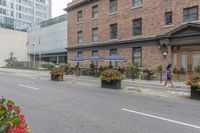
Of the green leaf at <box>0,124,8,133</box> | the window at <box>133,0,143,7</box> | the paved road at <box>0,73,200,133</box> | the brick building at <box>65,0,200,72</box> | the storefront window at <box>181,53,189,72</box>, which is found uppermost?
the window at <box>133,0,143,7</box>

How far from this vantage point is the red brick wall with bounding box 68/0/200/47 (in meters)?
21.1

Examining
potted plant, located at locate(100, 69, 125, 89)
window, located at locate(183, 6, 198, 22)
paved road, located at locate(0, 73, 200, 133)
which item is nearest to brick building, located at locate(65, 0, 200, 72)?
window, located at locate(183, 6, 198, 22)

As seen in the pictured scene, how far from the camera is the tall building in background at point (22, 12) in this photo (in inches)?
3421

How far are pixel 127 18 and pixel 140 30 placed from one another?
8.13ft

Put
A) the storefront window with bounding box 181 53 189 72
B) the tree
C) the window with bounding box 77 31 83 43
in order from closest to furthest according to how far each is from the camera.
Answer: the storefront window with bounding box 181 53 189 72
the window with bounding box 77 31 83 43
the tree

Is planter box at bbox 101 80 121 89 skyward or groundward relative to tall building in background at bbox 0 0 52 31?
groundward

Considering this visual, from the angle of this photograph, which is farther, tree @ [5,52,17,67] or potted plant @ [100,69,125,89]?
tree @ [5,52,17,67]

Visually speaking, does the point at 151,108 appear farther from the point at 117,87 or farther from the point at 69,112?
the point at 117,87

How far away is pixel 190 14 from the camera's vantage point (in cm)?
2019

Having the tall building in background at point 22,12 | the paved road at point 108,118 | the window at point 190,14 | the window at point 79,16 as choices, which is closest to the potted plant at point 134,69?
the window at point 190,14

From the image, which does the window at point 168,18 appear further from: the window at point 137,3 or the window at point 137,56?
the window at point 137,56

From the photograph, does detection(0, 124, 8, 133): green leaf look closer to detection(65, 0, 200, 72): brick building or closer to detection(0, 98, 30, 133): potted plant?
detection(0, 98, 30, 133): potted plant

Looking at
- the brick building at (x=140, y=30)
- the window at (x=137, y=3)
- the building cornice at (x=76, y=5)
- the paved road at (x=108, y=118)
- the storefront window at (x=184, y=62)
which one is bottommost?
the paved road at (x=108, y=118)

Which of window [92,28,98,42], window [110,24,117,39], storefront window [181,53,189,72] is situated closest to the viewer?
storefront window [181,53,189,72]
